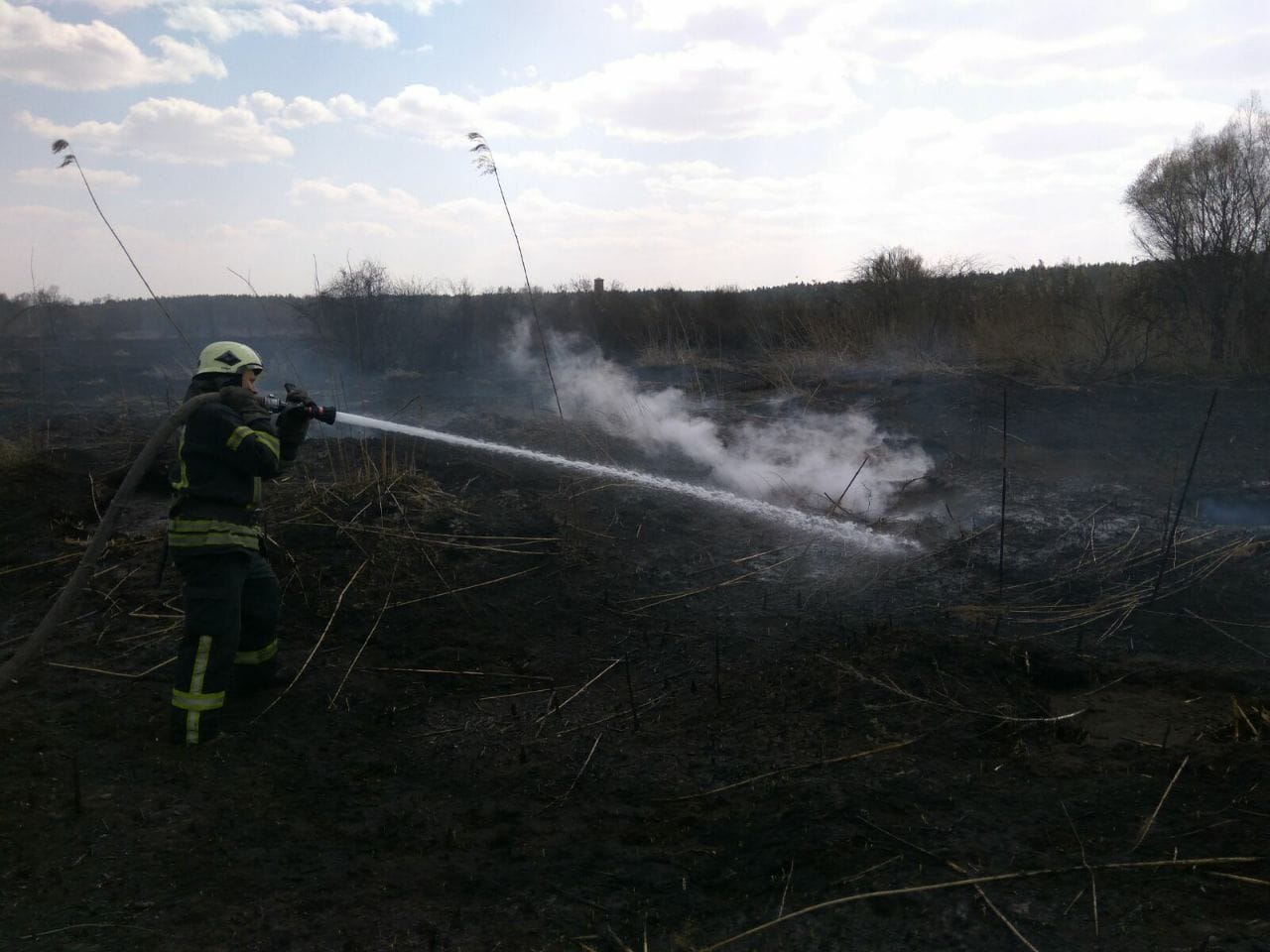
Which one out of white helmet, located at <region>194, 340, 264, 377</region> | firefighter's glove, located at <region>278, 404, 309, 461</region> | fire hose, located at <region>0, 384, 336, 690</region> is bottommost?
fire hose, located at <region>0, 384, 336, 690</region>

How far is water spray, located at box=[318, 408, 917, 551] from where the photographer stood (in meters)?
7.00

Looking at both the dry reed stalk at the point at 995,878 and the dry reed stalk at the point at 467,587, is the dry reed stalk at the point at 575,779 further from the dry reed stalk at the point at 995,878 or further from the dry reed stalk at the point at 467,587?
the dry reed stalk at the point at 467,587

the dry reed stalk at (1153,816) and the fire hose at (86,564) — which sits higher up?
the fire hose at (86,564)

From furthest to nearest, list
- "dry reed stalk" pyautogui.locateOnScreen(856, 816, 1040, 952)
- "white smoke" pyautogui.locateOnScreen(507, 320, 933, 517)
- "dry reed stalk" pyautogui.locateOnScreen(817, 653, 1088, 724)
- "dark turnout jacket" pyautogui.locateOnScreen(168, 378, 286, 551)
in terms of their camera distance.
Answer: "white smoke" pyautogui.locateOnScreen(507, 320, 933, 517), "dark turnout jacket" pyautogui.locateOnScreen(168, 378, 286, 551), "dry reed stalk" pyautogui.locateOnScreen(817, 653, 1088, 724), "dry reed stalk" pyautogui.locateOnScreen(856, 816, 1040, 952)

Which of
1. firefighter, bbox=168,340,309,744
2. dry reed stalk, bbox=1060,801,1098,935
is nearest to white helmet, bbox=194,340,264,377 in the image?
firefighter, bbox=168,340,309,744

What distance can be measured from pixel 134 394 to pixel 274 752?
42.5 feet

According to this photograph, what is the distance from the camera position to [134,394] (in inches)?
595

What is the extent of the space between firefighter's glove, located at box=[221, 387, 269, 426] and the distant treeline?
466cm

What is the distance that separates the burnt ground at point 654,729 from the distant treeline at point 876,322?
3141 mm

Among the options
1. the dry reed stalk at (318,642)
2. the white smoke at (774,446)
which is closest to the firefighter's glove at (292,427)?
the dry reed stalk at (318,642)

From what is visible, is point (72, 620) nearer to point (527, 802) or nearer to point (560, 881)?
point (527, 802)

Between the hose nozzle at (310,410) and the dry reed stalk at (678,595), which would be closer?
the hose nozzle at (310,410)

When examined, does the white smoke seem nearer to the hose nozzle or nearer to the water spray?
the water spray

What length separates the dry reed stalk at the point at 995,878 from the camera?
9.40 feet
